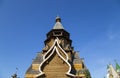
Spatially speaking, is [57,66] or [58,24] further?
[58,24]

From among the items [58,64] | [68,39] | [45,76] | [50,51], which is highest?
[68,39]

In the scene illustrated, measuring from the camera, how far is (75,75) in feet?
89.2

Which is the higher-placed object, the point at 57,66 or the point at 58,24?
the point at 58,24

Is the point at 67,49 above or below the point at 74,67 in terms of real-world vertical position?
above

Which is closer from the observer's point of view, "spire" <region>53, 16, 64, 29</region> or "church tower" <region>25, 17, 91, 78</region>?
"church tower" <region>25, 17, 91, 78</region>

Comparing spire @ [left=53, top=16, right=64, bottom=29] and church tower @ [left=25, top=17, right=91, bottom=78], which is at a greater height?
spire @ [left=53, top=16, right=64, bottom=29]

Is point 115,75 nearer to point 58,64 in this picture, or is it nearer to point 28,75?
point 58,64

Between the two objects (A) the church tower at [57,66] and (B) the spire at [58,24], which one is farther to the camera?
(B) the spire at [58,24]

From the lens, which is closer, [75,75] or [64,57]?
[75,75]

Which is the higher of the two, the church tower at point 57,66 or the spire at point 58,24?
the spire at point 58,24

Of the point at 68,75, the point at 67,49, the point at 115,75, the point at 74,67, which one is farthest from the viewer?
the point at 115,75

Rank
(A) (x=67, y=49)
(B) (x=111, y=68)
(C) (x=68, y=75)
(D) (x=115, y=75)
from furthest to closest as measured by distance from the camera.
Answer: (B) (x=111, y=68) < (D) (x=115, y=75) < (A) (x=67, y=49) < (C) (x=68, y=75)

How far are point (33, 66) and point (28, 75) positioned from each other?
206cm

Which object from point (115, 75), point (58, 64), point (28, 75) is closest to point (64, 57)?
point (58, 64)
